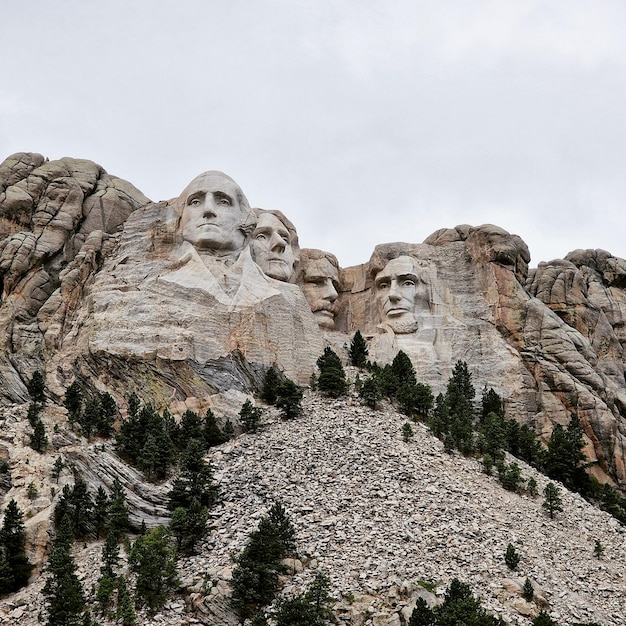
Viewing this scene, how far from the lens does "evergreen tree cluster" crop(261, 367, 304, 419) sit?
5212 centimetres

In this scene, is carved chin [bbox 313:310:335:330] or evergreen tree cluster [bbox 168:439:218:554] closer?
evergreen tree cluster [bbox 168:439:218:554]

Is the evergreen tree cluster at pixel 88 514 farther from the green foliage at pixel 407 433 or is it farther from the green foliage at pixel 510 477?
the green foliage at pixel 510 477

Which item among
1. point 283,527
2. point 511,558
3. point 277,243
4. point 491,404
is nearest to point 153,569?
point 283,527

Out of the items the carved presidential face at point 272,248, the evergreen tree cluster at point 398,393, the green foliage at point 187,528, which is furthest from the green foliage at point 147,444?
the carved presidential face at point 272,248

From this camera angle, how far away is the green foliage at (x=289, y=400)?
171 ft

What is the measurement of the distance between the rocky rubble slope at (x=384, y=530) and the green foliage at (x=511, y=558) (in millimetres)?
282

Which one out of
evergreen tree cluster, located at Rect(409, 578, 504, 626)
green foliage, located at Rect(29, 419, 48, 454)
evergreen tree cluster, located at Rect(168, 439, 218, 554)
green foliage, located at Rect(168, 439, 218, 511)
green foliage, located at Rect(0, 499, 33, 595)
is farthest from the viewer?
green foliage, located at Rect(29, 419, 48, 454)

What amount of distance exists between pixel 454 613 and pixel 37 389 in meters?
20.0

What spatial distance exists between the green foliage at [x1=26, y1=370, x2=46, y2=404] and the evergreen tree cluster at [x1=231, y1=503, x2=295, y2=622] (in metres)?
12.6

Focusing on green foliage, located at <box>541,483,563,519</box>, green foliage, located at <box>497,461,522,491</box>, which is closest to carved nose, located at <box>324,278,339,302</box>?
green foliage, located at <box>497,461,522,491</box>

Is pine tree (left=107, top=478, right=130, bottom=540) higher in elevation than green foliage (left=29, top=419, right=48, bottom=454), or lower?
lower

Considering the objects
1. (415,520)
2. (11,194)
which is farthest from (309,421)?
(11,194)

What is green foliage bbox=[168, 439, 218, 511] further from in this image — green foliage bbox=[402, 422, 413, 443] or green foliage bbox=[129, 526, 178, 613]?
green foliage bbox=[402, 422, 413, 443]

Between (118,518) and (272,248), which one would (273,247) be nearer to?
(272,248)
